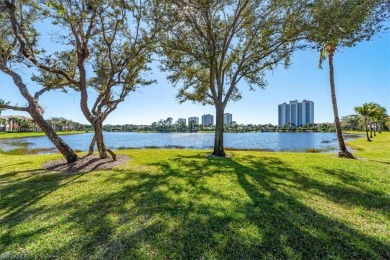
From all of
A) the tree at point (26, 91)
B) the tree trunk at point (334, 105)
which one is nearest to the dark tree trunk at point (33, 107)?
the tree at point (26, 91)

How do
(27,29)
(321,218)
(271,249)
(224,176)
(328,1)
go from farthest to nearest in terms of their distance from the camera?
(27,29)
(328,1)
(224,176)
(321,218)
(271,249)

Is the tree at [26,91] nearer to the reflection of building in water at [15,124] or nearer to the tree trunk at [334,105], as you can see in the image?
the tree trunk at [334,105]

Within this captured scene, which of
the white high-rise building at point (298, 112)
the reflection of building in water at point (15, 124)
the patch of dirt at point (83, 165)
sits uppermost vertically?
the white high-rise building at point (298, 112)

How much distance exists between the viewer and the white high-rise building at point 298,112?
187125mm

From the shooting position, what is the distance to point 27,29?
41.5 ft

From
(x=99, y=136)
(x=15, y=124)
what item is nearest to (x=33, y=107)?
(x=99, y=136)

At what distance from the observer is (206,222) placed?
4.79 meters

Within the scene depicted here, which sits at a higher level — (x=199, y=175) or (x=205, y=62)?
(x=205, y=62)

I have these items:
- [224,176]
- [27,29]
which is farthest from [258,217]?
[27,29]

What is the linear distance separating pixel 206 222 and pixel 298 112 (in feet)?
671

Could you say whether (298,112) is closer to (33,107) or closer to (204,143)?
(204,143)

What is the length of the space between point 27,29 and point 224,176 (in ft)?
43.9

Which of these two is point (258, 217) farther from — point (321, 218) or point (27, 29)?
point (27, 29)

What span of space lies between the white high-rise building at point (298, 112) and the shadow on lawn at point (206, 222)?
189 meters
